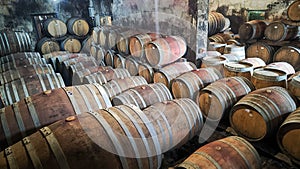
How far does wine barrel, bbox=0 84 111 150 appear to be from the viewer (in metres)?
2.04

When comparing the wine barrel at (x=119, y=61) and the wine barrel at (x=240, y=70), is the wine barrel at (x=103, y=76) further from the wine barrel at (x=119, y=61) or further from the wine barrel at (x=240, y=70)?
the wine barrel at (x=240, y=70)

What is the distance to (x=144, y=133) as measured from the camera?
1917 mm

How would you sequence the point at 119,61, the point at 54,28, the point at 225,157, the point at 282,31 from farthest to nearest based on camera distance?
the point at 54,28, the point at 282,31, the point at 119,61, the point at 225,157

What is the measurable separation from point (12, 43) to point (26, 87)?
539 cm

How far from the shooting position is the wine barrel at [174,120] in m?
2.64

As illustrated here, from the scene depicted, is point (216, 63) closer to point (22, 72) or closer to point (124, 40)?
point (124, 40)

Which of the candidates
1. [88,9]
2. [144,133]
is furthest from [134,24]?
[144,133]

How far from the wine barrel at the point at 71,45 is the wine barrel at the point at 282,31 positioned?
7680mm

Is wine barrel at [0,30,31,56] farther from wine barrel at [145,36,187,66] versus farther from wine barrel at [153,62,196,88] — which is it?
wine barrel at [153,62,196,88]

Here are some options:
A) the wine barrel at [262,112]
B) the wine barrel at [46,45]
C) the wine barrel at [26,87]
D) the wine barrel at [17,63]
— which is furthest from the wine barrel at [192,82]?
the wine barrel at [46,45]

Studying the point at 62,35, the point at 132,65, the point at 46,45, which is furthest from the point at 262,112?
the point at 46,45

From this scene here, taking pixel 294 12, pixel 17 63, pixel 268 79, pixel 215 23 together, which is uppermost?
pixel 294 12

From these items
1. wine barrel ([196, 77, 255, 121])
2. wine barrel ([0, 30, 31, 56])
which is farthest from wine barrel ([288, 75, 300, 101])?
wine barrel ([0, 30, 31, 56])

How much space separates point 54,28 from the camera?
856 centimetres
